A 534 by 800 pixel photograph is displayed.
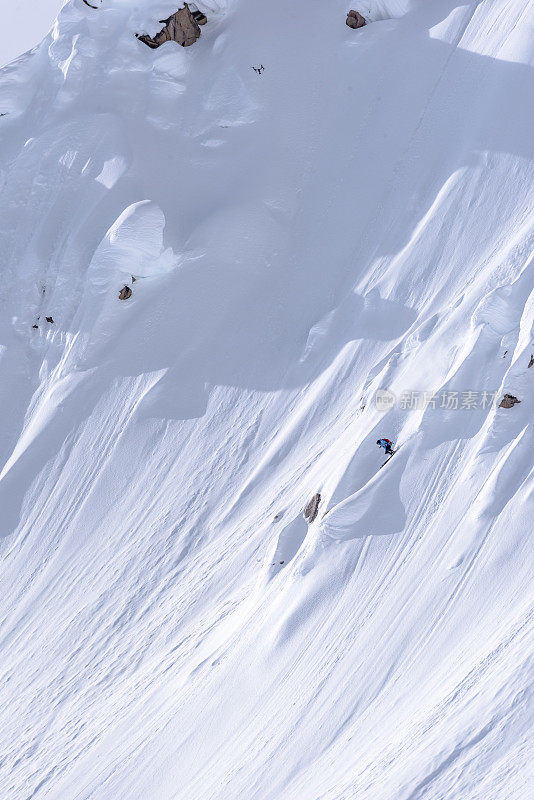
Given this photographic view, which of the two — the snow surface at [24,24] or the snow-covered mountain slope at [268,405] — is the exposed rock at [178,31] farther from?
the snow surface at [24,24]

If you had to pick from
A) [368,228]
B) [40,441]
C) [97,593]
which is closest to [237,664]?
[97,593]

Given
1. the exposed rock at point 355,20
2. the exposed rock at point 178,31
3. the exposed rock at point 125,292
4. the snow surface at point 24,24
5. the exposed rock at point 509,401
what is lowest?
the exposed rock at point 509,401

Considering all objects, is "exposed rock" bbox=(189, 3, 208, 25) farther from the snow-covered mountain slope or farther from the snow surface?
the snow surface

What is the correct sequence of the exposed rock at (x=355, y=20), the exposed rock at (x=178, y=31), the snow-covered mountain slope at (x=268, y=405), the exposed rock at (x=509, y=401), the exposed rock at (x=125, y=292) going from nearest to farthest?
the snow-covered mountain slope at (x=268, y=405)
the exposed rock at (x=509, y=401)
the exposed rock at (x=125, y=292)
the exposed rock at (x=355, y=20)
the exposed rock at (x=178, y=31)

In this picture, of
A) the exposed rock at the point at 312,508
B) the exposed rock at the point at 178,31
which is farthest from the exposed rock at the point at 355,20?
the exposed rock at the point at 312,508

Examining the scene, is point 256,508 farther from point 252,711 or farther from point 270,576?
point 252,711

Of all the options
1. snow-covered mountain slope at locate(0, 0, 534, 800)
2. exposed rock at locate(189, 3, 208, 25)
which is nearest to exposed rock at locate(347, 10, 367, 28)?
snow-covered mountain slope at locate(0, 0, 534, 800)

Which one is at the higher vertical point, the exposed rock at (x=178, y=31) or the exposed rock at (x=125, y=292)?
the exposed rock at (x=178, y=31)

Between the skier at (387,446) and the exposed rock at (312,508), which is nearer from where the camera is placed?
the skier at (387,446)
